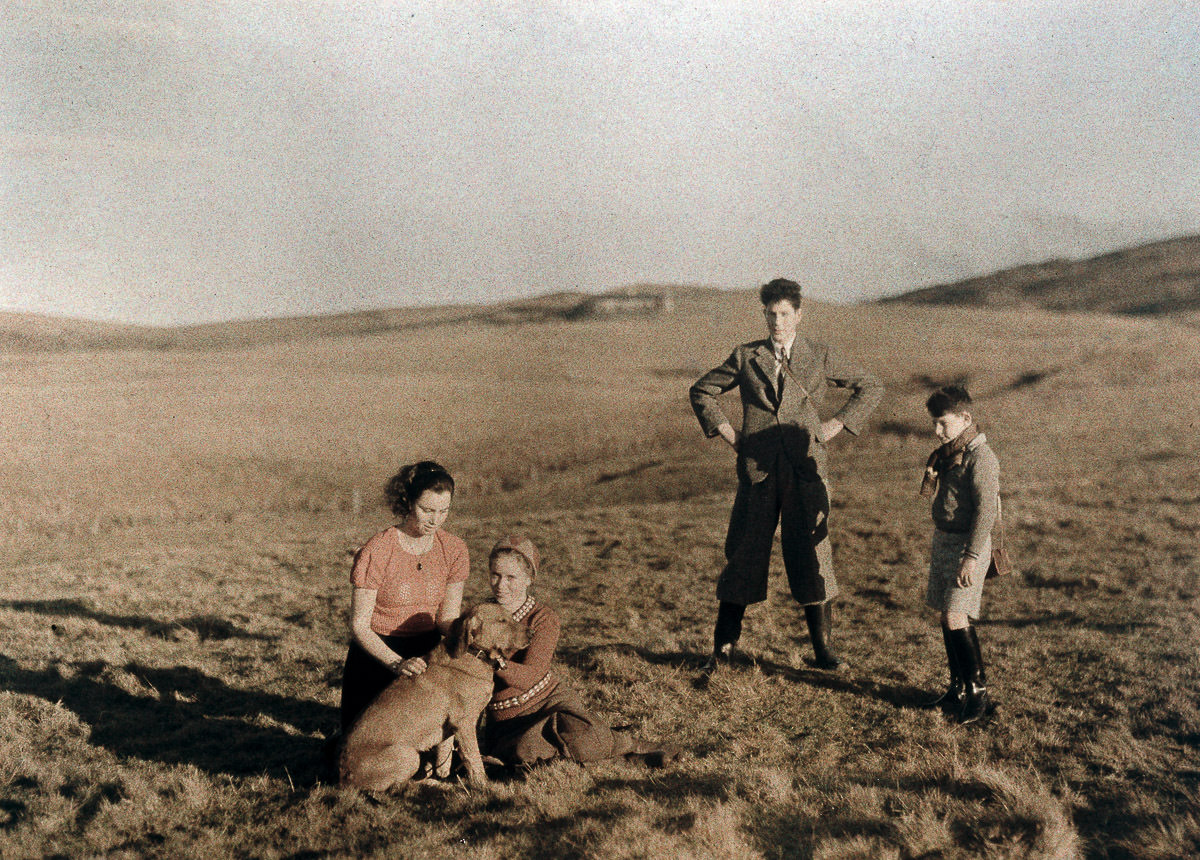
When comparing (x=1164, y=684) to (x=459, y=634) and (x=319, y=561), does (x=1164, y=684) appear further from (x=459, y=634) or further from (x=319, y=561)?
(x=319, y=561)

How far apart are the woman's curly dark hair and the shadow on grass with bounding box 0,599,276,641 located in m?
3.90

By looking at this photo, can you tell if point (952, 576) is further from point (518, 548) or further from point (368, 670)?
point (368, 670)

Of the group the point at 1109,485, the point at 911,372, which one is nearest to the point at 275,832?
the point at 1109,485

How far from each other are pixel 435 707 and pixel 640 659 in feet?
8.93

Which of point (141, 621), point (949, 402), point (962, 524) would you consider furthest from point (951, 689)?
point (141, 621)

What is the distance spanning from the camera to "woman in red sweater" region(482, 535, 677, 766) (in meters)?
3.90

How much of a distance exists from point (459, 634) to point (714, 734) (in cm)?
184

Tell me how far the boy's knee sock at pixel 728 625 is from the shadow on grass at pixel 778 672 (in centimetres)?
19

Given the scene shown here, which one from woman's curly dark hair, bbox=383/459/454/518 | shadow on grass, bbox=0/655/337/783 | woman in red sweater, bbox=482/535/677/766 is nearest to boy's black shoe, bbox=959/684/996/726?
woman in red sweater, bbox=482/535/677/766

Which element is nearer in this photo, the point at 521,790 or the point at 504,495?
the point at 521,790

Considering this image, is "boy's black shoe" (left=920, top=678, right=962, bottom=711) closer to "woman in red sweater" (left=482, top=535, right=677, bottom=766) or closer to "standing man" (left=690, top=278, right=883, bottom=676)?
"standing man" (left=690, top=278, right=883, bottom=676)

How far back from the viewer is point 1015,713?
4.82 metres

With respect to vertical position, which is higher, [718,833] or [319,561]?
[718,833]

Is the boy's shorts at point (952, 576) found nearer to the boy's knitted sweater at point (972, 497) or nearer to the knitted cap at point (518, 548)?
the boy's knitted sweater at point (972, 497)
